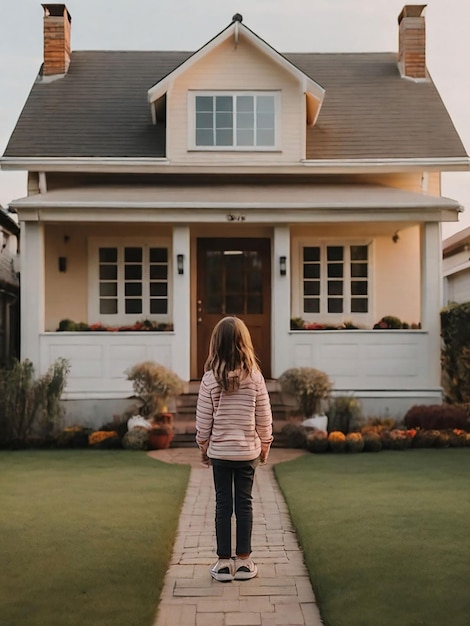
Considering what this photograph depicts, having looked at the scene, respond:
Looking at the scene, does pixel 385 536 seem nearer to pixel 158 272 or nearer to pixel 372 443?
pixel 372 443

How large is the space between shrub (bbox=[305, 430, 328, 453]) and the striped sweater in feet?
19.8

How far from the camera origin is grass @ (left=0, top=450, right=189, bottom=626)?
4977mm

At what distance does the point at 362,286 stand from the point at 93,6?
7700 mm

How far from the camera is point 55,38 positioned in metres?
17.4

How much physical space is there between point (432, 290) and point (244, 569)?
8.98m

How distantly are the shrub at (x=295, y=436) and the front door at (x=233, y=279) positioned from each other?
A: 3.42 m

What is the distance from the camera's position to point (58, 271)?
1549cm

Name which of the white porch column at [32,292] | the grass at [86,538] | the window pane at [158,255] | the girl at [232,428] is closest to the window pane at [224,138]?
the window pane at [158,255]

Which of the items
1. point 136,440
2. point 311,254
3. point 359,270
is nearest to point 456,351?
point 359,270

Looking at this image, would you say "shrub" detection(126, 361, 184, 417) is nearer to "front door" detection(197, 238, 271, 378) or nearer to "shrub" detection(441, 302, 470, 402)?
"front door" detection(197, 238, 271, 378)

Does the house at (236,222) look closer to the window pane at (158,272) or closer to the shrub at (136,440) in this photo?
the window pane at (158,272)

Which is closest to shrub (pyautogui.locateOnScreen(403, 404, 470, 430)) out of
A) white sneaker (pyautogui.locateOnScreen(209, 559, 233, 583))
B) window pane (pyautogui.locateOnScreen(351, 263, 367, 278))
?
window pane (pyautogui.locateOnScreen(351, 263, 367, 278))

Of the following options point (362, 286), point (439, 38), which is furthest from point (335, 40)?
point (362, 286)

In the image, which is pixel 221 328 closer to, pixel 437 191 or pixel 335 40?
pixel 437 191
